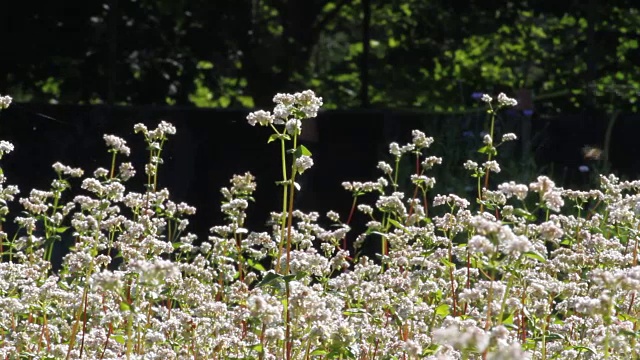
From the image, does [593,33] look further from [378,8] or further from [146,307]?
[146,307]

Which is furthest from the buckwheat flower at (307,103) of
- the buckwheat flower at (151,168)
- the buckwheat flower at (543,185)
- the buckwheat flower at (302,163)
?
the buckwheat flower at (151,168)

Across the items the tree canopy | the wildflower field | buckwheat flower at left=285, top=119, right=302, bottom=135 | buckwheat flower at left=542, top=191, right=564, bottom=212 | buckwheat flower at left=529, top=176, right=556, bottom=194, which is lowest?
the wildflower field

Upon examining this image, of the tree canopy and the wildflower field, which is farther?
the tree canopy

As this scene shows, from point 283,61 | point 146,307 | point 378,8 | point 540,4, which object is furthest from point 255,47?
point 146,307

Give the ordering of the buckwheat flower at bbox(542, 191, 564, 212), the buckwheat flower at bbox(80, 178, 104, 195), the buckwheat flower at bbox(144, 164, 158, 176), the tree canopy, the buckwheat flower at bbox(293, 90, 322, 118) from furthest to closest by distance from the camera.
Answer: the tree canopy, the buckwheat flower at bbox(144, 164, 158, 176), the buckwheat flower at bbox(80, 178, 104, 195), the buckwheat flower at bbox(293, 90, 322, 118), the buckwheat flower at bbox(542, 191, 564, 212)

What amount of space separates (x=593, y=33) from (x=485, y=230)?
6002 millimetres

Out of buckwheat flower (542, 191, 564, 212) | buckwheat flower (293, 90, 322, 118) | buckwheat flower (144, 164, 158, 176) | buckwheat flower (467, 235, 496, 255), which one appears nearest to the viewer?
buckwheat flower (467, 235, 496, 255)

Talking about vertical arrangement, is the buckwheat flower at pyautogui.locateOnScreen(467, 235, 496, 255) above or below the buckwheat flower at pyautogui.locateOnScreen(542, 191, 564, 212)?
below

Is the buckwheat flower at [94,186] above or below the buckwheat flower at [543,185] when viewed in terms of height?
below

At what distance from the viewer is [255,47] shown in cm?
786

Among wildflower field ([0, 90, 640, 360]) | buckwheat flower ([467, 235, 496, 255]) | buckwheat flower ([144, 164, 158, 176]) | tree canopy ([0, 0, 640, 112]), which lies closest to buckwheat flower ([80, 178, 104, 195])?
wildflower field ([0, 90, 640, 360])

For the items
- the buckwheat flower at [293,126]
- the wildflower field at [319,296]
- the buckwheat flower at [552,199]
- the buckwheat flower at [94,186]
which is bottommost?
the wildflower field at [319,296]

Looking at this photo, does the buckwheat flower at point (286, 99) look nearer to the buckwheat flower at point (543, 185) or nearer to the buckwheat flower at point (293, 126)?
the buckwheat flower at point (293, 126)

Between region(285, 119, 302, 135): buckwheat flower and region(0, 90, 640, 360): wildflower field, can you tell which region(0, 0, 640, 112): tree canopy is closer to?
region(0, 90, 640, 360): wildflower field
